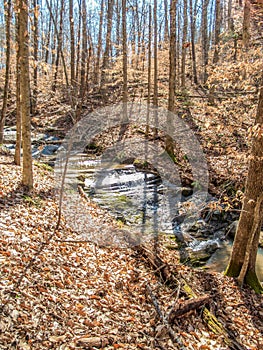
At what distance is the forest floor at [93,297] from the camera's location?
3055 mm

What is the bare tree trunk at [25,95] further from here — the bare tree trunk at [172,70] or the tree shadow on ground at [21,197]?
the bare tree trunk at [172,70]

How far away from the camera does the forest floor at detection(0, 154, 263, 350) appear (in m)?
3.05

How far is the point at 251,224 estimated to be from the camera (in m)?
5.03

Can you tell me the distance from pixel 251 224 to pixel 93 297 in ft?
10.2

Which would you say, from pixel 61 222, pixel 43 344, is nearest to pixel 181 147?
pixel 61 222

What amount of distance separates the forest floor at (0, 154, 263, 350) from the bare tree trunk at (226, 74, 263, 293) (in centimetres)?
27

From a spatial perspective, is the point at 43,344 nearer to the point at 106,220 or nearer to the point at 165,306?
the point at 165,306

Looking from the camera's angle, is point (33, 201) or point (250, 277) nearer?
point (250, 277)

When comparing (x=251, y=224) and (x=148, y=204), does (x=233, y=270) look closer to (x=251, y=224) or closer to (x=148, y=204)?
(x=251, y=224)

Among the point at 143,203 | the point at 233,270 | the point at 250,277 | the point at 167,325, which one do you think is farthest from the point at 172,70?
the point at 167,325

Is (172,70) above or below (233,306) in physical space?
above

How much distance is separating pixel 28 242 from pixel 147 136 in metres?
10.1

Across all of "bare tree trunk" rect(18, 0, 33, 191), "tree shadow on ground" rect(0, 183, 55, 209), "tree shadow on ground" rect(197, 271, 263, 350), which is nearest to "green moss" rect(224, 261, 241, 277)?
"tree shadow on ground" rect(197, 271, 263, 350)

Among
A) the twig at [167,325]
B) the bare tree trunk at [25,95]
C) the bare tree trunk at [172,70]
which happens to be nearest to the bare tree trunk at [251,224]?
the twig at [167,325]
